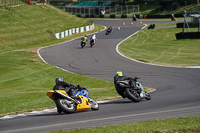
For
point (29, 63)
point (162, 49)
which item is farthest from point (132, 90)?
point (162, 49)

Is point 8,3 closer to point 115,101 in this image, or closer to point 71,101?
point 115,101

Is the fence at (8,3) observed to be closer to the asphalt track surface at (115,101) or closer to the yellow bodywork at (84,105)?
the asphalt track surface at (115,101)

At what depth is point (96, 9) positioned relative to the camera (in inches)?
3713

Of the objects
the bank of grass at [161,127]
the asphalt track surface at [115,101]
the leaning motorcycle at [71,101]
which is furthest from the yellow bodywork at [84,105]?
the bank of grass at [161,127]

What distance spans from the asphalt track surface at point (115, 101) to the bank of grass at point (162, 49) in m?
2.08

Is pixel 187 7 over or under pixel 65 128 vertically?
over

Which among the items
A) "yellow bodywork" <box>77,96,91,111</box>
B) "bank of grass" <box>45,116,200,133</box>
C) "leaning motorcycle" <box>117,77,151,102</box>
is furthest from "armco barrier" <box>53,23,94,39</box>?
"bank of grass" <box>45,116,200,133</box>

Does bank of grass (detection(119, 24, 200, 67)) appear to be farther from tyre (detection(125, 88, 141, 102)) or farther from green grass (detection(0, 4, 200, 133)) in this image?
tyre (detection(125, 88, 141, 102))

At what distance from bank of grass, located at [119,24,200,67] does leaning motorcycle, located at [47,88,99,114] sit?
57.6ft

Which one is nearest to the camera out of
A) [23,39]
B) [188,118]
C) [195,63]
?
[188,118]

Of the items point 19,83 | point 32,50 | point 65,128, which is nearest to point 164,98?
point 65,128

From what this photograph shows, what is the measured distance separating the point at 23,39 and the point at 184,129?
44782 mm

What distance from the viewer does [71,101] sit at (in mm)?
11719

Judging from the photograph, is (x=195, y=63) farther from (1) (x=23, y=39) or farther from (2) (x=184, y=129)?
(1) (x=23, y=39)
